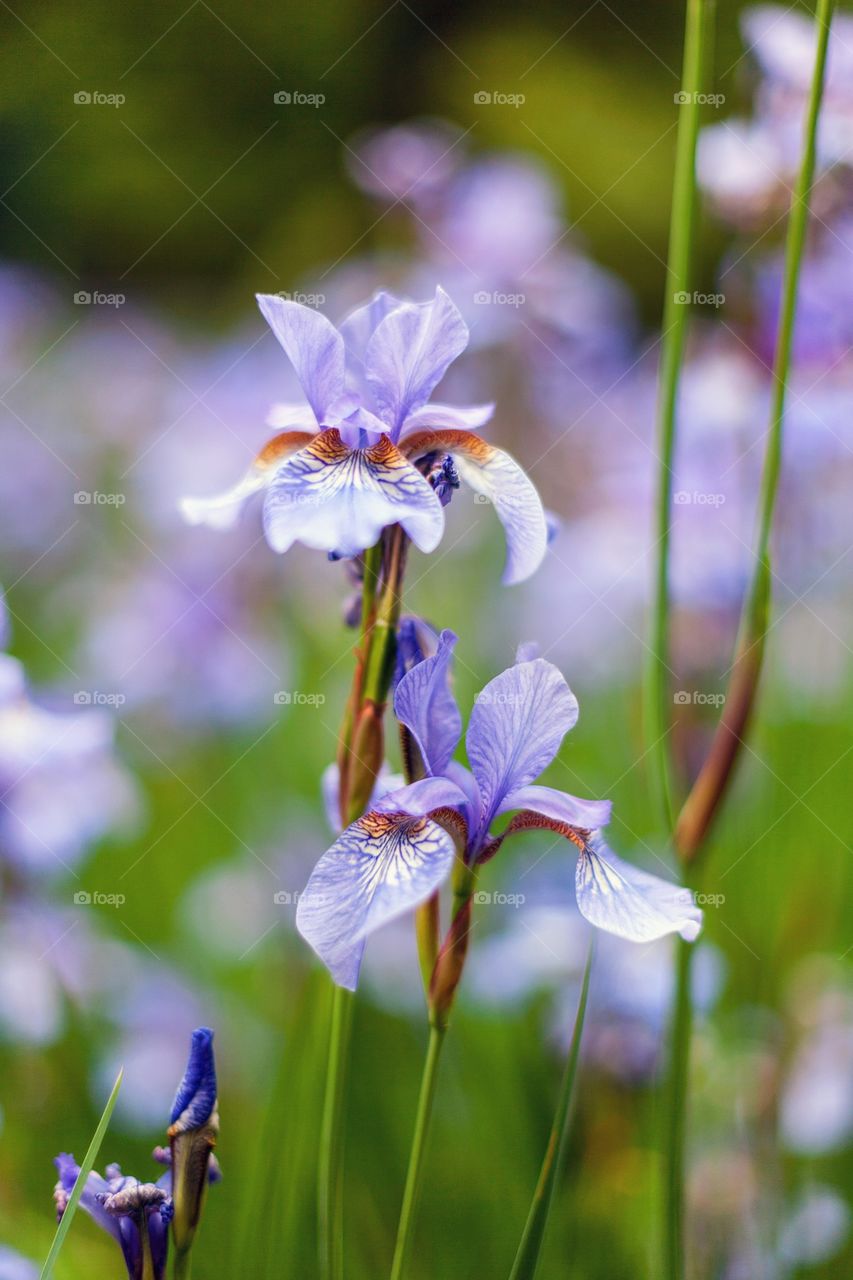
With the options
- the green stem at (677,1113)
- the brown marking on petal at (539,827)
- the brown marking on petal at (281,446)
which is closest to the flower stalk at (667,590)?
the green stem at (677,1113)

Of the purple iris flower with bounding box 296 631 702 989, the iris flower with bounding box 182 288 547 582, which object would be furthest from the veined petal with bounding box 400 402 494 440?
the purple iris flower with bounding box 296 631 702 989

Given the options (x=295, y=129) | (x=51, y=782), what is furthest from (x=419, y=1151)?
(x=295, y=129)

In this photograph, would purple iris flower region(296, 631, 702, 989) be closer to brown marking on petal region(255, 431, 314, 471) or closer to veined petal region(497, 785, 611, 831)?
veined petal region(497, 785, 611, 831)

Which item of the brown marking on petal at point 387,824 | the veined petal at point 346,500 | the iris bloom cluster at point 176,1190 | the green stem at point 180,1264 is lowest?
the green stem at point 180,1264

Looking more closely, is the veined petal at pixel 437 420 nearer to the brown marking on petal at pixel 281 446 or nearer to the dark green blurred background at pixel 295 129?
the brown marking on petal at pixel 281 446

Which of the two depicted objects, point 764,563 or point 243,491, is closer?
point 243,491

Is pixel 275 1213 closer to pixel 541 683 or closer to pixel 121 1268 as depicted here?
pixel 121 1268

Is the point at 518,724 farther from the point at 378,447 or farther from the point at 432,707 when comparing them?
the point at 378,447
